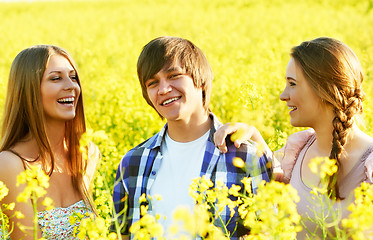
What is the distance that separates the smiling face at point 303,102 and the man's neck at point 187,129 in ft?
1.43

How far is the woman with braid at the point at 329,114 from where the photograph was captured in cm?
235

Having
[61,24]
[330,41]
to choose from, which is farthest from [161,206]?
[61,24]

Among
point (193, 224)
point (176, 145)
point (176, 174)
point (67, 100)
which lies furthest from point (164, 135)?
point (193, 224)

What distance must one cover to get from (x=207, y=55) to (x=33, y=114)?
5.06 metres

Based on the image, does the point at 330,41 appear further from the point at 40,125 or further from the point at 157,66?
the point at 40,125

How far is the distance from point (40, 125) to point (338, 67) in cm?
161

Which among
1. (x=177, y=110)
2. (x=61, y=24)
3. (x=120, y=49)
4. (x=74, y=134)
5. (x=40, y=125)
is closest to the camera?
(x=177, y=110)

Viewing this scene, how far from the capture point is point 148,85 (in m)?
2.45

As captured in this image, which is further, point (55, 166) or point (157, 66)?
point (55, 166)

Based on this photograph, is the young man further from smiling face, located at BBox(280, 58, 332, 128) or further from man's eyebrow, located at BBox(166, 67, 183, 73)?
smiling face, located at BBox(280, 58, 332, 128)

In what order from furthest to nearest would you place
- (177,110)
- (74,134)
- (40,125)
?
(74,134) < (40,125) < (177,110)

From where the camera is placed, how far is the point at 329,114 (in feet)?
8.11

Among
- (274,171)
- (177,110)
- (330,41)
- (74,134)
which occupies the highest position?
(330,41)

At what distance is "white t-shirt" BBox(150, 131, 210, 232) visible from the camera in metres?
2.32
